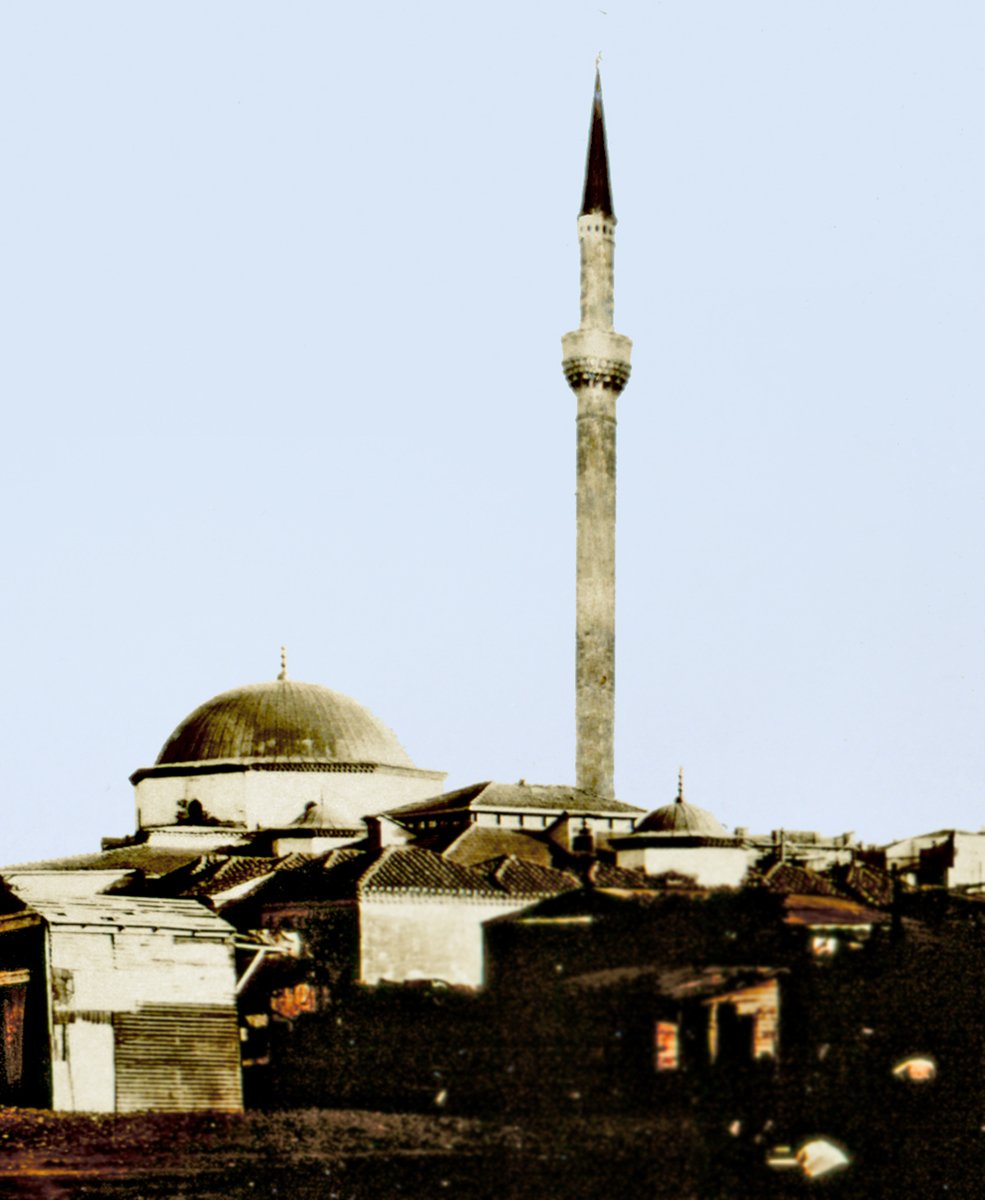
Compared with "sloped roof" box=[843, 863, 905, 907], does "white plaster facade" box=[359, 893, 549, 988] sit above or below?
below

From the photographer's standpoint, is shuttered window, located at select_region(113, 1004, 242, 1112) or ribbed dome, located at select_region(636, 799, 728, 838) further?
shuttered window, located at select_region(113, 1004, 242, 1112)

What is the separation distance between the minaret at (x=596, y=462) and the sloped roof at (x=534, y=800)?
332 inches

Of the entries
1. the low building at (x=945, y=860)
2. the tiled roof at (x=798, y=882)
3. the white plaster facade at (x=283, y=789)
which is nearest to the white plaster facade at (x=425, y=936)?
the tiled roof at (x=798, y=882)

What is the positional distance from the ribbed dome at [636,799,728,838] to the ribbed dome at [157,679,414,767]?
14.4 meters

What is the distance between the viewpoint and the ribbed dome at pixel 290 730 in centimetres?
2156

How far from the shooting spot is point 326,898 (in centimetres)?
800

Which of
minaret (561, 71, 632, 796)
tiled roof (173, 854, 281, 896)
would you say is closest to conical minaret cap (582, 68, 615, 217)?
minaret (561, 71, 632, 796)

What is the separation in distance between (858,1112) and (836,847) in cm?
106

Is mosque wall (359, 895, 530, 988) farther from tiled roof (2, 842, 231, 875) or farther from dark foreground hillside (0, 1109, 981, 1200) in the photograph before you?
tiled roof (2, 842, 231, 875)

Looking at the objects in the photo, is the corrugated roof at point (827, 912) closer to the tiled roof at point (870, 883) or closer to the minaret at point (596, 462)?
Answer: the tiled roof at point (870, 883)

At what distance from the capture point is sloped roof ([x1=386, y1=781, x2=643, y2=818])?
8.62m

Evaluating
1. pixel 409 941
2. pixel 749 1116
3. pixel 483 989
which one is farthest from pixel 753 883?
pixel 409 941

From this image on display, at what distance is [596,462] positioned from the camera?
838 inches

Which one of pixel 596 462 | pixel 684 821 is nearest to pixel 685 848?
pixel 684 821
